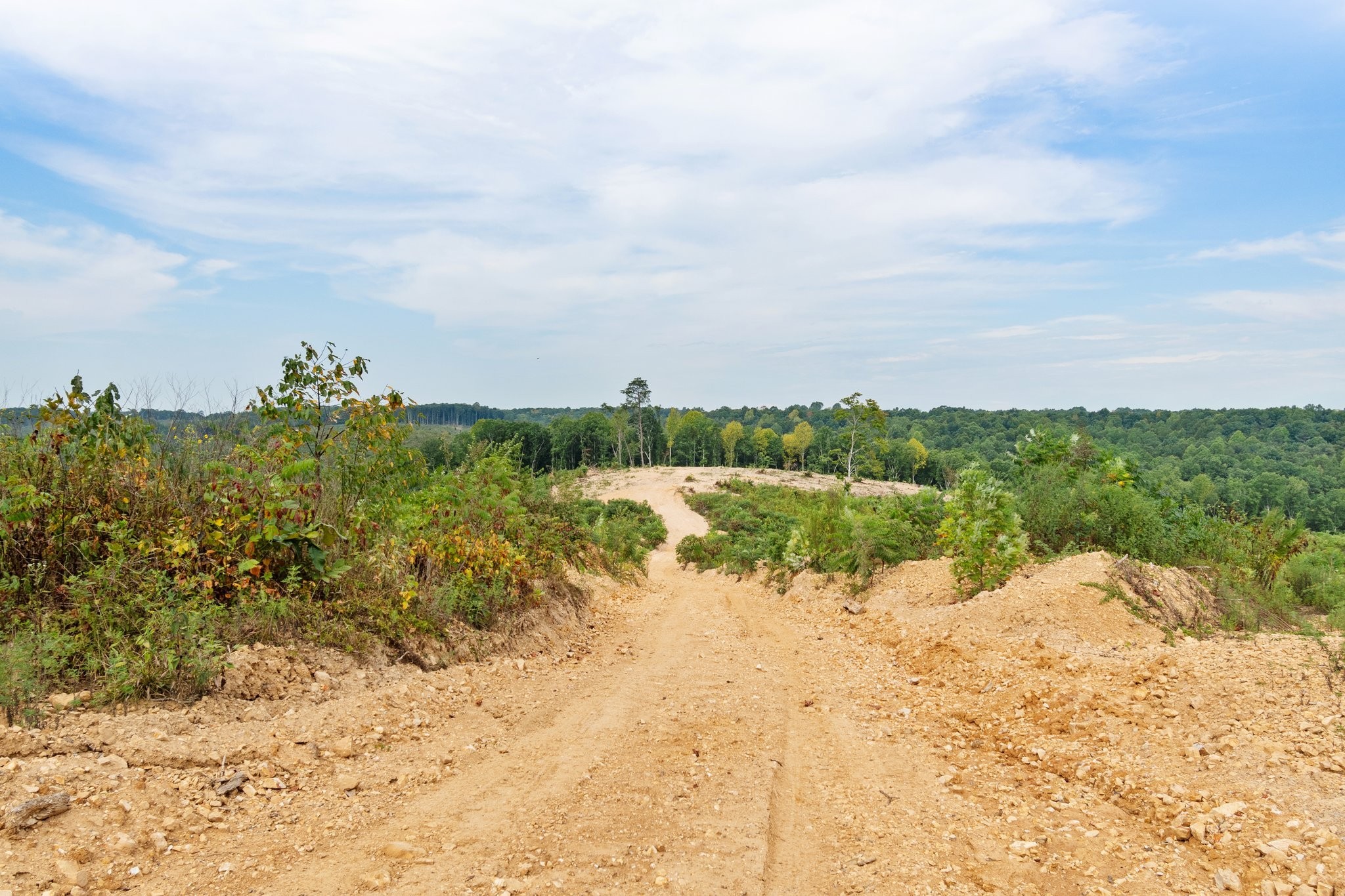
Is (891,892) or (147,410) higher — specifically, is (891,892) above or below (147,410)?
below

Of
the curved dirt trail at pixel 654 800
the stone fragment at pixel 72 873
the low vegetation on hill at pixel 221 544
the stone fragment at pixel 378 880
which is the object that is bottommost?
the curved dirt trail at pixel 654 800

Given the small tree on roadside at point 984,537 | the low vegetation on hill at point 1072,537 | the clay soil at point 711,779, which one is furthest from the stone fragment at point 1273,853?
the small tree on roadside at point 984,537

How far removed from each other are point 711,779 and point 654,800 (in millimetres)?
512

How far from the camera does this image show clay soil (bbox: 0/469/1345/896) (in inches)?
137

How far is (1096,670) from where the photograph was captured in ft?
20.9

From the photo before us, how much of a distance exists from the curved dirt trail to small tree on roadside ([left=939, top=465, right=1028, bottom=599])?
315 centimetres

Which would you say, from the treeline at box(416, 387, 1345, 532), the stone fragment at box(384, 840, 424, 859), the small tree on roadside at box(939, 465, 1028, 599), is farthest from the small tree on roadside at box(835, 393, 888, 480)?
the stone fragment at box(384, 840, 424, 859)

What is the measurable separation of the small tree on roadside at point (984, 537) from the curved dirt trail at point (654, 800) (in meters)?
3.15

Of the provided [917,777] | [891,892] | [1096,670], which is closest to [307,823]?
[891,892]

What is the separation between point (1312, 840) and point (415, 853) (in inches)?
177

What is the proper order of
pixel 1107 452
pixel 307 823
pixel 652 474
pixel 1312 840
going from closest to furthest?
pixel 1312 840 < pixel 307 823 < pixel 1107 452 < pixel 652 474

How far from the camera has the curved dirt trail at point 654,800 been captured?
3.55 metres

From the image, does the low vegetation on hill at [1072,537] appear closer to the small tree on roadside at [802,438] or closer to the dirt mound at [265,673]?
the dirt mound at [265,673]

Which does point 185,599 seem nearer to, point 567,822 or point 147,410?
point 147,410
